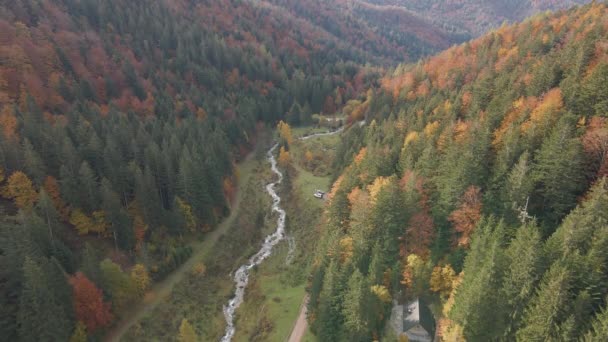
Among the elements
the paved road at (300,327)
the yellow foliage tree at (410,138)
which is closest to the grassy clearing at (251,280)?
the paved road at (300,327)

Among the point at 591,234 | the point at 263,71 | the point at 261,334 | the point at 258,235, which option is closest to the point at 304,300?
the point at 261,334

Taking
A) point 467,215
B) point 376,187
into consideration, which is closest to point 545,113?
point 467,215

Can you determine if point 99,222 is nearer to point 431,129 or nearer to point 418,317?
point 418,317

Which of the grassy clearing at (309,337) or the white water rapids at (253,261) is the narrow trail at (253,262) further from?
the grassy clearing at (309,337)

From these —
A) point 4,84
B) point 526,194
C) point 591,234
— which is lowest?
point 4,84

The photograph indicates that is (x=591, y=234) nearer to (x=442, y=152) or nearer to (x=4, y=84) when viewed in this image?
(x=442, y=152)

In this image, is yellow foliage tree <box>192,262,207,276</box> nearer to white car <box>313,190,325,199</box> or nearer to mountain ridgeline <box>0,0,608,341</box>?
mountain ridgeline <box>0,0,608,341</box>

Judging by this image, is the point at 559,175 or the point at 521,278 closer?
the point at 521,278
